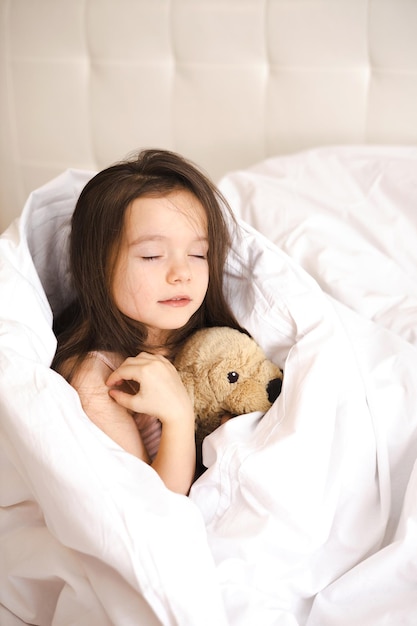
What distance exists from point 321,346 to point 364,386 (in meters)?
0.09

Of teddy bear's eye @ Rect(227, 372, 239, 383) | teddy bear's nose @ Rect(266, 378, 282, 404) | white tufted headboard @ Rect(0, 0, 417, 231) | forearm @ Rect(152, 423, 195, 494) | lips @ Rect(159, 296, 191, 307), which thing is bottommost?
forearm @ Rect(152, 423, 195, 494)

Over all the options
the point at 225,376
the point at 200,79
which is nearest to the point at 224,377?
the point at 225,376

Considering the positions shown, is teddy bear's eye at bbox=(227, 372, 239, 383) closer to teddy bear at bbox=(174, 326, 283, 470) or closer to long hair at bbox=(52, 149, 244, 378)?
teddy bear at bbox=(174, 326, 283, 470)

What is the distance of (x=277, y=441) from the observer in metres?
0.88

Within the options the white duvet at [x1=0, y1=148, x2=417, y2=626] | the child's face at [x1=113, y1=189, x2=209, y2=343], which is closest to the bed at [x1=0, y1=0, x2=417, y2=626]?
the white duvet at [x1=0, y1=148, x2=417, y2=626]

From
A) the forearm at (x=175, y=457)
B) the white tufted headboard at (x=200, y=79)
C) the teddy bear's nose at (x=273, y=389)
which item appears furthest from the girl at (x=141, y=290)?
the white tufted headboard at (x=200, y=79)

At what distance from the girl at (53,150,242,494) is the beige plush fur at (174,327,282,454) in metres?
0.04

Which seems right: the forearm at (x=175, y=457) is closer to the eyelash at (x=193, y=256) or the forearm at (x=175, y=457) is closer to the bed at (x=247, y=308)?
the bed at (x=247, y=308)

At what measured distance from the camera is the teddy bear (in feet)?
3.22

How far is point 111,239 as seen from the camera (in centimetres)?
99

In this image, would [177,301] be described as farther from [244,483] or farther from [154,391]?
[244,483]

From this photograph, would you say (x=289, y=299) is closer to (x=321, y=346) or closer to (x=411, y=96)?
(x=321, y=346)

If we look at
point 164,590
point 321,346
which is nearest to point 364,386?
point 321,346

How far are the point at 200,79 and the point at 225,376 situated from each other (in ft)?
2.49
